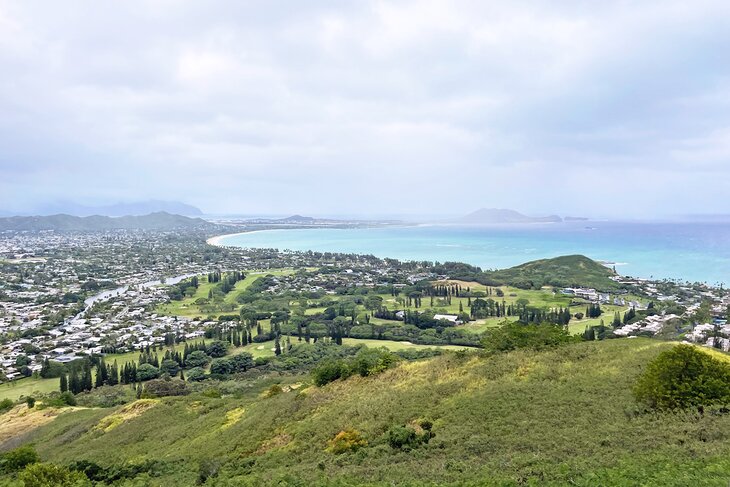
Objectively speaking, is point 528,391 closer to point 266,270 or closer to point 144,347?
point 144,347

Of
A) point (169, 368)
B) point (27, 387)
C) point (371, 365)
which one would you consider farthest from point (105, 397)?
point (371, 365)

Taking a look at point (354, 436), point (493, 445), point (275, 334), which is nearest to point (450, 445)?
point (493, 445)

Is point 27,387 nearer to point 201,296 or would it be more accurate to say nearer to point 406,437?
point 201,296

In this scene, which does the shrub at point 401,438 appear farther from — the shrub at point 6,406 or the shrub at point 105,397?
the shrub at point 6,406

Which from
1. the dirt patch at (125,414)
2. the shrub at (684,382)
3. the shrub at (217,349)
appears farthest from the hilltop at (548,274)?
the shrub at (684,382)

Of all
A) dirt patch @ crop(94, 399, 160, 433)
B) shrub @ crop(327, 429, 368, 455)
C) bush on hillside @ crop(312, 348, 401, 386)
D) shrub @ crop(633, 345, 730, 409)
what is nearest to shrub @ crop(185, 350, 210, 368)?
dirt patch @ crop(94, 399, 160, 433)
